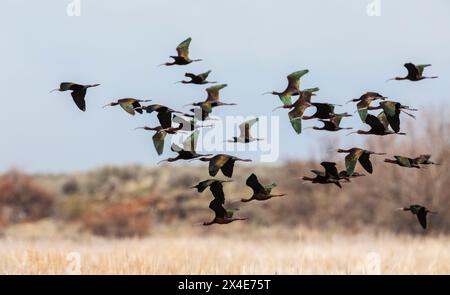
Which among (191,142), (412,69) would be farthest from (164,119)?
(412,69)

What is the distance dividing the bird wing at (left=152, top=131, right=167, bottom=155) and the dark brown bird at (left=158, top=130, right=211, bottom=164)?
0.18 m

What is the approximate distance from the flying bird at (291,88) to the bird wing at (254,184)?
0.91 metres

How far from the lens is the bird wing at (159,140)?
234 inches

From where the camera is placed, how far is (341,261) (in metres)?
13.8

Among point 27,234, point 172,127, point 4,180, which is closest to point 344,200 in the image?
point 27,234

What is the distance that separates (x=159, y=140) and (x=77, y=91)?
35.3 inches

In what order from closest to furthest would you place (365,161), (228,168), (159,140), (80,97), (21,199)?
(228,168), (365,161), (159,140), (80,97), (21,199)

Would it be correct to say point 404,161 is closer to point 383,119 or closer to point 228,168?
point 383,119

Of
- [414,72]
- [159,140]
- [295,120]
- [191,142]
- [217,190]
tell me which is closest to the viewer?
[217,190]

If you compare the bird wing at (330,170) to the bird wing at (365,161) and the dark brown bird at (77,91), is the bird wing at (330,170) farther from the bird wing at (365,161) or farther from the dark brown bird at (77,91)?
the dark brown bird at (77,91)

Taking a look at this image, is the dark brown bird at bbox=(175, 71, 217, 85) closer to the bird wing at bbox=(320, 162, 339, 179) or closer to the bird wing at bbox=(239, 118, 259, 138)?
the bird wing at bbox=(239, 118, 259, 138)

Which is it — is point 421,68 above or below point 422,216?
above

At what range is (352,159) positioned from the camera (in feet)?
19.3

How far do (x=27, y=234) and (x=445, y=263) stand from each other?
26.5 metres
